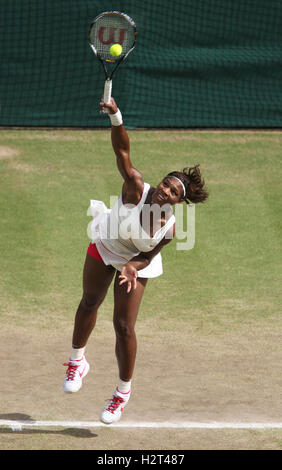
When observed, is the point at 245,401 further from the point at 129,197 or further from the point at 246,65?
the point at 246,65

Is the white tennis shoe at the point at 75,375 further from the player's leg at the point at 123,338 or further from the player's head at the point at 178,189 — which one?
the player's head at the point at 178,189

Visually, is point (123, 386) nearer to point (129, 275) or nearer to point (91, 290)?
point (91, 290)

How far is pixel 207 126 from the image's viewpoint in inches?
571

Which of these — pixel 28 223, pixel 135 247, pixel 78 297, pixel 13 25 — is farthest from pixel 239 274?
pixel 13 25

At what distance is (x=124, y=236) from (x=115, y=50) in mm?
1471

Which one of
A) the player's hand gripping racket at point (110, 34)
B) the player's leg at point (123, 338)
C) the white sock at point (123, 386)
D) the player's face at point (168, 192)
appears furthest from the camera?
the player's hand gripping racket at point (110, 34)

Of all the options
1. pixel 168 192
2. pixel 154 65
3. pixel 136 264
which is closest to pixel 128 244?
pixel 136 264

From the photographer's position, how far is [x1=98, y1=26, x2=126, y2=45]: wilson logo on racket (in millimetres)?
7027

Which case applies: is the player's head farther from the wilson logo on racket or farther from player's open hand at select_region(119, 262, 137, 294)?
the wilson logo on racket

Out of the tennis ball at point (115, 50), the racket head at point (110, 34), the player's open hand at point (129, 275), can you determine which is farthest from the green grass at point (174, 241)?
the tennis ball at point (115, 50)

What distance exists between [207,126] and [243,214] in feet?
10.8

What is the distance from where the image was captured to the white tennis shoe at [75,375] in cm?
664

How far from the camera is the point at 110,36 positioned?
7.08 metres

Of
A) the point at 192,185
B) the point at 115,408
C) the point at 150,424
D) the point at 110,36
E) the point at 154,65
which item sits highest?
the point at 110,36
